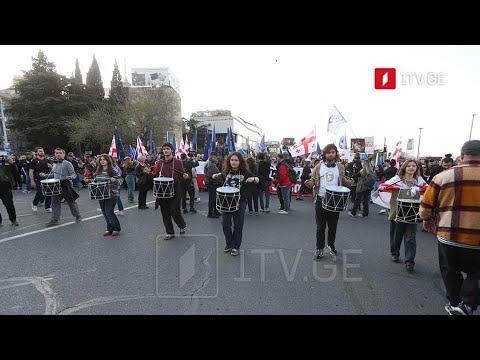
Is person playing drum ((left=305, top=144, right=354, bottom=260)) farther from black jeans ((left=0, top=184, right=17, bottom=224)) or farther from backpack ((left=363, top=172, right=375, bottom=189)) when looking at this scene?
black jeans ((left=0, top=184, right=17, bottom=224))

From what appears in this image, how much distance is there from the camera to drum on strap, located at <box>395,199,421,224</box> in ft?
13.9

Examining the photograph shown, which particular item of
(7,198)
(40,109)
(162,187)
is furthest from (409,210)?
(40,109)

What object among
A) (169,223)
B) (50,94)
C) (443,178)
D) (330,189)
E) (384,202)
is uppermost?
(50,94)

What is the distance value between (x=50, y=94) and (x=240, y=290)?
50.0 metres

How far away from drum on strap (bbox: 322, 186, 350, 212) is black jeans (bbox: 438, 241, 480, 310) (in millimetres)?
1627

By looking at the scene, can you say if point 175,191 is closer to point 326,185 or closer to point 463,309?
point 326,185

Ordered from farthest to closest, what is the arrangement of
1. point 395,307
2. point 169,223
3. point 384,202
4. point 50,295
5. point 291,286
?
point 169,223 < point 384,202 < point 291,286 < point 50,295 < point 395,307

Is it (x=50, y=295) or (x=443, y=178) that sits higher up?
(x=443, y=178)

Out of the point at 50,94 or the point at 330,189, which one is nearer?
the point at 330,189

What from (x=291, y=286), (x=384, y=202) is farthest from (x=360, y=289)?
(x=384, y=202)

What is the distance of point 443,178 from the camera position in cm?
279

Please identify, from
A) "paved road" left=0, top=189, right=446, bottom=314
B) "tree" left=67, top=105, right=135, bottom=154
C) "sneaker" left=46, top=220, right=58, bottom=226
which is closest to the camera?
"paved road" left=0, top=189, right=446, bottom=314

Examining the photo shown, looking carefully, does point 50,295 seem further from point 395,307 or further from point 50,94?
point 50,94

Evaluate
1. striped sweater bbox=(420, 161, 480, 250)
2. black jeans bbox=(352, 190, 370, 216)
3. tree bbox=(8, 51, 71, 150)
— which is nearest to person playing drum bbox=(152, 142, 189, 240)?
striped sweater bbox=(420, 161, 480, 250)
